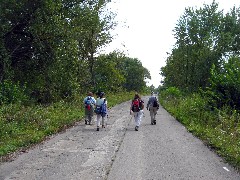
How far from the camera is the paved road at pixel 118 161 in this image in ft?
28.7

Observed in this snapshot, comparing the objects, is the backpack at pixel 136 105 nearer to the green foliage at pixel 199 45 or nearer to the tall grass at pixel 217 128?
the tall grass at pixel 217 128

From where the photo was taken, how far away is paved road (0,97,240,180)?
8.75 metres

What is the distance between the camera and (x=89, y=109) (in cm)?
2052

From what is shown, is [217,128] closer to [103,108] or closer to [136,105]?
[136,105]

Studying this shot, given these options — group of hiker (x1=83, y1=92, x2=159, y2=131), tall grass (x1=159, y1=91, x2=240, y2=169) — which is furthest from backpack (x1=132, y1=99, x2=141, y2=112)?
tall grass (x1=159, y1=91, x2=240, y2=169)

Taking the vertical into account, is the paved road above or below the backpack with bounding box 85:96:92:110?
below

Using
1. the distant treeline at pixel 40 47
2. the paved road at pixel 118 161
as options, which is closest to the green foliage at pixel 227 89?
the paved road at pixel 118 161

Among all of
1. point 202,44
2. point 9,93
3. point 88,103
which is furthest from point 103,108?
point 202,44

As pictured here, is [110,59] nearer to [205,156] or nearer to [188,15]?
[188,15]

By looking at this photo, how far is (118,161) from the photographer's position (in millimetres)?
10375

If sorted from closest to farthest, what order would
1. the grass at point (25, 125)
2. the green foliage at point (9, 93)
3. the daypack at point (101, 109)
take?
the grass at point (25, 125) → the daypack at point (101, 109) → the green foliage at point (9, 93)

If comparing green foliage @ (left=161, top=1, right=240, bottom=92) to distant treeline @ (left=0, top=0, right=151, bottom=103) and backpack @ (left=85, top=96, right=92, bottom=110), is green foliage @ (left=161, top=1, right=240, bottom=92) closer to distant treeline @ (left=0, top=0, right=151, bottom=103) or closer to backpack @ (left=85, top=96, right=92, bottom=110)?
distant treeline @ (left=0, top=0, right=151, bottom=103)

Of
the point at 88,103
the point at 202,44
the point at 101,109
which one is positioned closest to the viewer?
the point at 101,109

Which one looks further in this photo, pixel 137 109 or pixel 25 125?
pixel 137 109
